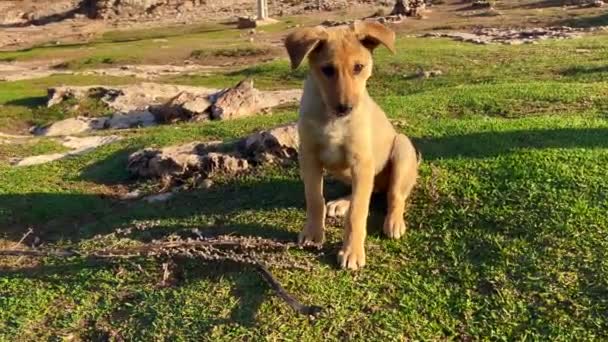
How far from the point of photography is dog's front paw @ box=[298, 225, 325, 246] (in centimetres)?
550

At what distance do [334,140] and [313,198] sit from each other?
444 millimetres

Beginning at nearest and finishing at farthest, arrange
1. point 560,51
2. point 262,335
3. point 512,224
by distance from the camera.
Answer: point 262,335, point 512,224, point 560,51

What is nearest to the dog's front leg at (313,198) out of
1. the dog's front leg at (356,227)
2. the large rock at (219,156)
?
the dog's front leg at (356,227)

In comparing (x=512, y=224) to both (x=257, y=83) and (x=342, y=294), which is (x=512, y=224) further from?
(x=257, y=83)

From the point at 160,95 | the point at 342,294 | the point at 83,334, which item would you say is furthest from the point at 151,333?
the point at 160,95

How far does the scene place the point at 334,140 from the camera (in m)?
5.37

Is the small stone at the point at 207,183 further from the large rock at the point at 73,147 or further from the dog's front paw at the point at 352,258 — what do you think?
the large rock at the point at 73,147

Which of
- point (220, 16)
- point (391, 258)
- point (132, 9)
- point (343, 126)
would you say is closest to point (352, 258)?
point (391, 258)

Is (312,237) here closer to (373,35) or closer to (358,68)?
(358,68)

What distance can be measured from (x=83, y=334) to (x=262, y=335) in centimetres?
118

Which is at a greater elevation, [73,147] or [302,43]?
[302,43]

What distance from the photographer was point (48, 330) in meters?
5.00

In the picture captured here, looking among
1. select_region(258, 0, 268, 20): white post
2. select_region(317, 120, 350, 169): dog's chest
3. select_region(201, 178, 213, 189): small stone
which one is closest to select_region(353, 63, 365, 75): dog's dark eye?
select_region(317, 120, 350, 169): dog's chest

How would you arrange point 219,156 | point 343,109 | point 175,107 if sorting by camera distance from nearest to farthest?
point 343,109, point 219,156, point 175,107
